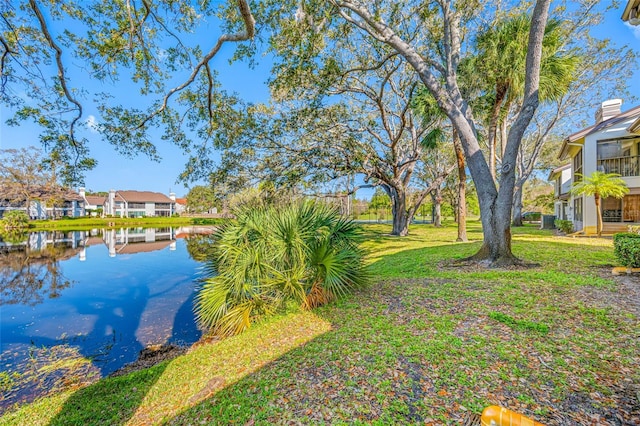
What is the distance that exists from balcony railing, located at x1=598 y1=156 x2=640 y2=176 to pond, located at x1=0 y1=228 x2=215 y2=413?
19.7 meters

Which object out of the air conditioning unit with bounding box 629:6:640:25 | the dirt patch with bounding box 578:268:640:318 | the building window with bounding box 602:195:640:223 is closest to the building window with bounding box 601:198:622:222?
the building window with bounding box 602:195:640:223

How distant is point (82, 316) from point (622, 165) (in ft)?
76.9

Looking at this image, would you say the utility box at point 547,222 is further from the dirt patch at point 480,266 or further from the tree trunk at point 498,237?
the tree trunk at point 498,237

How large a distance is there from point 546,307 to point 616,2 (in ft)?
43.1

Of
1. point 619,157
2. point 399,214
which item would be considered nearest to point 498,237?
point 399,214

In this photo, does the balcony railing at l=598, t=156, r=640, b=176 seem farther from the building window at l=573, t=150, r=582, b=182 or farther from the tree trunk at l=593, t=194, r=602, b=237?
the tree trunk at l=593, t=194, r=602, b=237

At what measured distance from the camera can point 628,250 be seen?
6.25m

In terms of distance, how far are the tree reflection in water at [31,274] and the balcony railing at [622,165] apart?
82.2 feet

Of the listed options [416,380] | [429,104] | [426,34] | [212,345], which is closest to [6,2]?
[212,345]

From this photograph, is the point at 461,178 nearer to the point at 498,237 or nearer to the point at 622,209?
the point at 498,237

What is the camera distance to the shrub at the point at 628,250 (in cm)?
611

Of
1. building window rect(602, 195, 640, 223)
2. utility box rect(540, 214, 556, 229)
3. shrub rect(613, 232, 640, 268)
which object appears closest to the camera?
shrub rect(613, 232, 640, 268)

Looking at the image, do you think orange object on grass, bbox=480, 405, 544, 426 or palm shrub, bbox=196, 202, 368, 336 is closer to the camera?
orange object on grass, bbox=480, 405, 544, 426

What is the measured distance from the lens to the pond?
5430mm
